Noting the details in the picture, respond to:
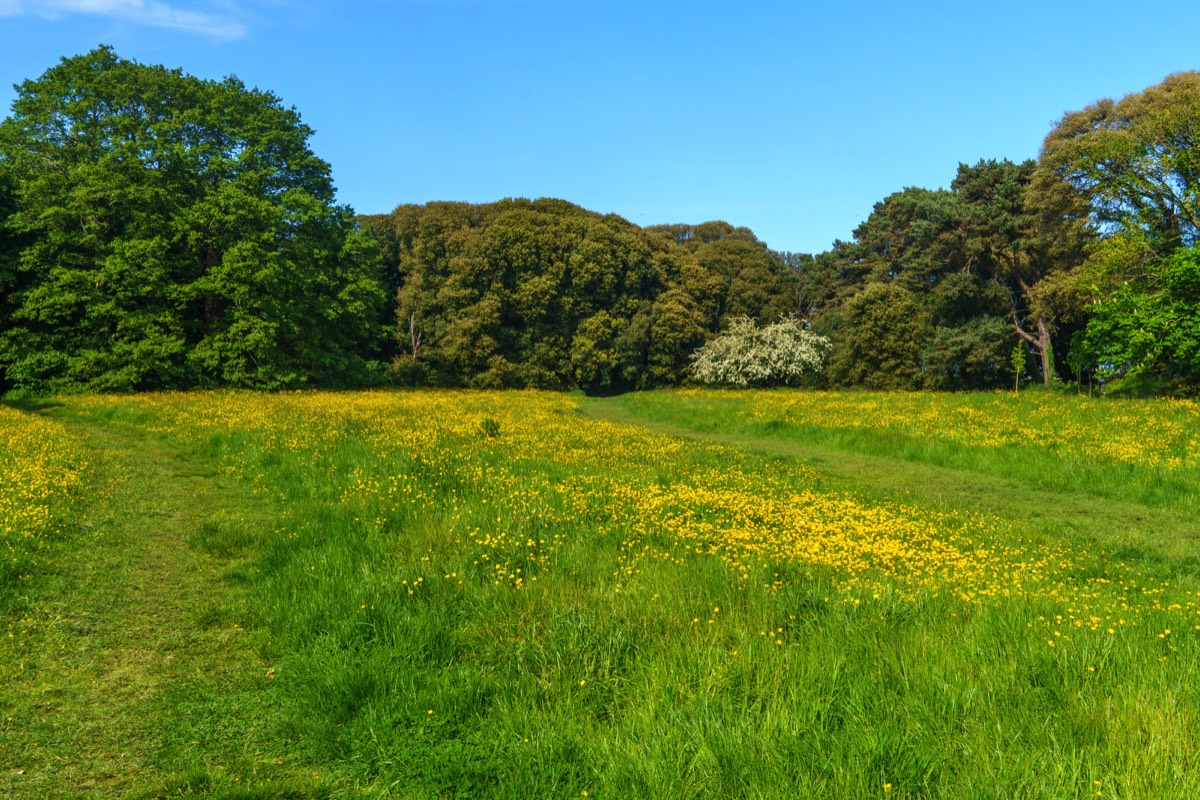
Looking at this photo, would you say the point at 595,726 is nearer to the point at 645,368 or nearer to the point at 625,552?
the point at 625,552

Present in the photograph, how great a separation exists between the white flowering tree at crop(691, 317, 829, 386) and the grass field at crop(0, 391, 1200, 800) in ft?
132

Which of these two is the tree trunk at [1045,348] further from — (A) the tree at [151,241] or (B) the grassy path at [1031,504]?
(A) the tree at [151,241]

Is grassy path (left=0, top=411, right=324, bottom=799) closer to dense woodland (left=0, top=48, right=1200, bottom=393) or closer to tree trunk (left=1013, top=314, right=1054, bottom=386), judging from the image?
dense woodland (left=0, top=48, right=1200, bottom=393)

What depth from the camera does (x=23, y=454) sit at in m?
13.2

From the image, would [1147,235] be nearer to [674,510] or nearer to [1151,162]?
[1151,162]

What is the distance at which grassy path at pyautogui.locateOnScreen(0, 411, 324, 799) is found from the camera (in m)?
4.14

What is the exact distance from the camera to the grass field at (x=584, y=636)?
3.86 meters

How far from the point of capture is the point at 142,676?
17.8 feet

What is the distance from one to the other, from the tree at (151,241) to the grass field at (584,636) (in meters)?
23.4

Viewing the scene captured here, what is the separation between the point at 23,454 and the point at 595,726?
580 inches

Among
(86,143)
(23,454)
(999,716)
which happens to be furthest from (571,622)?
(86,143)

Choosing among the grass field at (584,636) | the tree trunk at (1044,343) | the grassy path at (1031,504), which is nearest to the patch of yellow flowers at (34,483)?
the grass field at (584,636)

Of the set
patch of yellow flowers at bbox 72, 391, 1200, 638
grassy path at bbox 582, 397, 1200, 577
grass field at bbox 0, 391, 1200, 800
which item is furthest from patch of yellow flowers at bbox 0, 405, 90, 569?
grassy path at bbox 582, 397, 1200, 577

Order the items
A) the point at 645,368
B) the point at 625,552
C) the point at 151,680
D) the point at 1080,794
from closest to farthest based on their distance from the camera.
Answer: the point at 1080,794 < the point at 151,680 < the point at 625,552 < the point at 645,368
